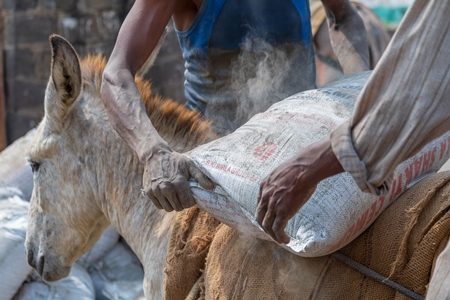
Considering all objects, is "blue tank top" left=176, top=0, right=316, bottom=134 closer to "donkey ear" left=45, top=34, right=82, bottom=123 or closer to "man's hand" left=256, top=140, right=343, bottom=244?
"donkey ear" left=45, top=34, right=82, bottom=123

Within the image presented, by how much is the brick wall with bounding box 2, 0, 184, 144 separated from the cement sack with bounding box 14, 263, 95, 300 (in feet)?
9.86

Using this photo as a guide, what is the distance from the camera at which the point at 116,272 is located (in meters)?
5.09

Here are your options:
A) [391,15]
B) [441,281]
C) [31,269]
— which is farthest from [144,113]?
[391,15]

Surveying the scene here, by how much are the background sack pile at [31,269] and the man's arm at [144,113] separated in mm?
2170

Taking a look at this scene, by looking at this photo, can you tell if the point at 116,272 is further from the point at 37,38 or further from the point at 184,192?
the point at 184,192

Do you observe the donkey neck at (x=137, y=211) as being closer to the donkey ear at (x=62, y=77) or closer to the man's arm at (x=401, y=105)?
the donkey ear at (x=62, y=77)

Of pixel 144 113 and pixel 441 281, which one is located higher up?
pixel 441 281

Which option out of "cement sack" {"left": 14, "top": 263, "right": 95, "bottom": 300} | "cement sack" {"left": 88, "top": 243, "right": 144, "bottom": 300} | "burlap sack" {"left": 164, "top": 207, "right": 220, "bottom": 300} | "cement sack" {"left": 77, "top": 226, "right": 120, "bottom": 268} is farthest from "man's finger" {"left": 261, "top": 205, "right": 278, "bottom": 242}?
"cement sack" {"left": 77, "top": 226, "right": 120, "bottom": 268}

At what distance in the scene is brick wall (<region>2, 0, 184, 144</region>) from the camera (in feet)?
23.0

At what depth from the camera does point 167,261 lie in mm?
2465

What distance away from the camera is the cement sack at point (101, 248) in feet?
16.5

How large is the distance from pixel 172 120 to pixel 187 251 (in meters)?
0.56

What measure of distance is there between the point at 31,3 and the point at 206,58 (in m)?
4.60

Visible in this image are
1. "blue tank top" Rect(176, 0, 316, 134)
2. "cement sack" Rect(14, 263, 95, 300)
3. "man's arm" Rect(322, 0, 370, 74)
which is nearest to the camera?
"blue tank top" Rect(176, 0, 316, 134)
